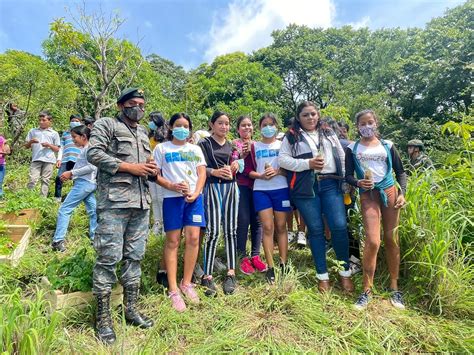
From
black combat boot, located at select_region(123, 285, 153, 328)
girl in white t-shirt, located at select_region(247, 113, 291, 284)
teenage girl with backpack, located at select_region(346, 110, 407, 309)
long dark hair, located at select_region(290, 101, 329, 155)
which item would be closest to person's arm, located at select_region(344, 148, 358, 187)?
teenage girl with backpack, located at select_region(346, 110, 407, 309)

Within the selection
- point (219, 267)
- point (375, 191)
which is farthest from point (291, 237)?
point (375, 191)

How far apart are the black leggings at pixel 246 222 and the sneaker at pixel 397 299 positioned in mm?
1433

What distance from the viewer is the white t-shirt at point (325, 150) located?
10.2 ft

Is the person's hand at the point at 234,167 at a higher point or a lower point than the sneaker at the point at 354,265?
higher

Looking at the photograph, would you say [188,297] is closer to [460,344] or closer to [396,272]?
[396,272]

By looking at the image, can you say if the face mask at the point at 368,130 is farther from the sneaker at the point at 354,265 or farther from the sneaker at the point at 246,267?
the sneaker at the point at 246,267

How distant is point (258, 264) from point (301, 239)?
0.97m

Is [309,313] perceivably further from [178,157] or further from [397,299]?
[178,157]

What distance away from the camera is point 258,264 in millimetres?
3580

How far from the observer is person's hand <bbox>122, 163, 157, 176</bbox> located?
2.56 meters

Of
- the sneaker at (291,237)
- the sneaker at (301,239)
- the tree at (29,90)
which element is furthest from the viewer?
the tree at (29,90)

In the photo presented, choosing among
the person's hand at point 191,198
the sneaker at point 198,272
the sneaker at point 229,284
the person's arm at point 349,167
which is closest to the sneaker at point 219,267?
the sneaker at point 198,272

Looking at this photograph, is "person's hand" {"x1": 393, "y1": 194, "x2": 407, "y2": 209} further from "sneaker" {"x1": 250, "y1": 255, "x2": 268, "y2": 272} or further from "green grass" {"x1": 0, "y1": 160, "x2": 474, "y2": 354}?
"sneaker" {"x1": 250, "y1": 255, "x2": 268, "y2": 272}

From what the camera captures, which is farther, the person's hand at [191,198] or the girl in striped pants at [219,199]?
the girl in striped pants at [219,199]
